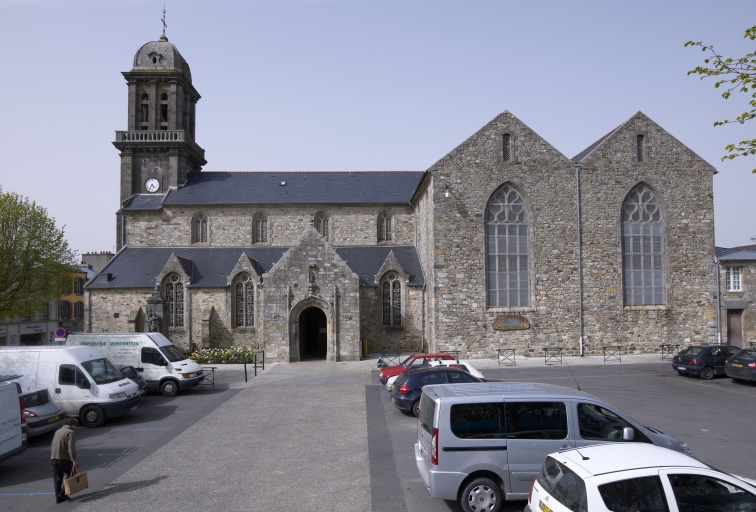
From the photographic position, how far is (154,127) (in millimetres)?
33469

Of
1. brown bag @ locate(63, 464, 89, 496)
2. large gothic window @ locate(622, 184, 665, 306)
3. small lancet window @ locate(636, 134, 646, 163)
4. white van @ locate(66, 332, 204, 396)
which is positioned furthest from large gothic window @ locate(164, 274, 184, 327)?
small lancet window @ locate(636, 134, 646, 163)

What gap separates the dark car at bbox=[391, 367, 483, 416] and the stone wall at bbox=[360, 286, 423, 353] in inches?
538

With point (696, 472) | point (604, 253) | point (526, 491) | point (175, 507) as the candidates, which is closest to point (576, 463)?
point (696, 472)

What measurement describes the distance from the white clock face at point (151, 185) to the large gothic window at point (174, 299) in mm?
7474

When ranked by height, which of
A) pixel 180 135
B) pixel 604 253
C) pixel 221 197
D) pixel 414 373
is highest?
pixel 180 135

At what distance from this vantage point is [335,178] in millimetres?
34031

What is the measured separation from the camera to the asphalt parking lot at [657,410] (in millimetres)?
9023

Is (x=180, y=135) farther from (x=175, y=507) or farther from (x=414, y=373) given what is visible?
(x=175, y=507)

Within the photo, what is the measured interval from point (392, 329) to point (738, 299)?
646 inches

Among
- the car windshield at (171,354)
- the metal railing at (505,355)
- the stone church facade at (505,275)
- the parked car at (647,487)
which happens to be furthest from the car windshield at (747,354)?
the car windshield at (171,354)

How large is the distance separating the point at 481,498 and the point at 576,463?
7.39ft

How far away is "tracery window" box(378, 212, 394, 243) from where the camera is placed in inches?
1257

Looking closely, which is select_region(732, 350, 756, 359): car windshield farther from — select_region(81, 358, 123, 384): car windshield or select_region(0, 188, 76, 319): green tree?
select_region(0, 188, 76, 319): green tree

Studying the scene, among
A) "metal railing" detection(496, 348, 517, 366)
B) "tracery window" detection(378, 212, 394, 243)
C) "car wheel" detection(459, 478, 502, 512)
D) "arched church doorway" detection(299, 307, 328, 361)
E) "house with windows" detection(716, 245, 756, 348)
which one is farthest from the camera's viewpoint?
"tracery window" detection(378, 212, 394, 243)
